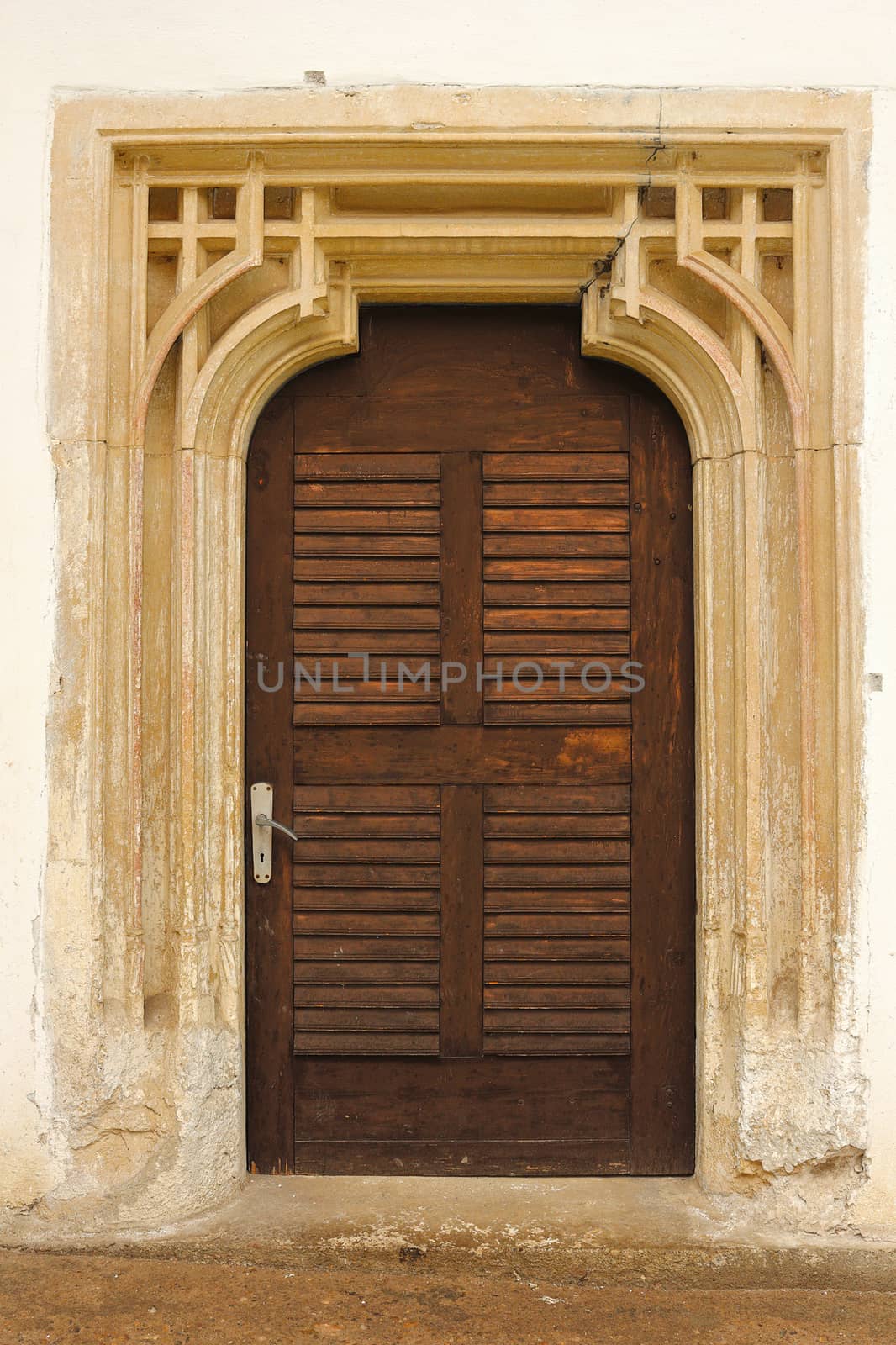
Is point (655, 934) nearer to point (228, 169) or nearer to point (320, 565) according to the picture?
point (320, 565)

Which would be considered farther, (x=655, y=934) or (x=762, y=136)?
(x=655, y=934)

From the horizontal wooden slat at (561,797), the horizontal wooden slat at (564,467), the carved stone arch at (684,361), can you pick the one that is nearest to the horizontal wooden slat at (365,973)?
the horizontal wooden slat at (561,797)

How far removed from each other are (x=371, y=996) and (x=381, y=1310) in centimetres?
94

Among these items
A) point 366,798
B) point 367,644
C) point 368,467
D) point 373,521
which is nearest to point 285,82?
point 368,467

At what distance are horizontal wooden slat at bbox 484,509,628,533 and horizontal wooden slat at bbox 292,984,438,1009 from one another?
58.1 inches

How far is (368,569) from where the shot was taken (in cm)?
352

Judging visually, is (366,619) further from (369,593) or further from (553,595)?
(553,595)

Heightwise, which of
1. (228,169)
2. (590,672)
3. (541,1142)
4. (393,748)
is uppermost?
(228,169)

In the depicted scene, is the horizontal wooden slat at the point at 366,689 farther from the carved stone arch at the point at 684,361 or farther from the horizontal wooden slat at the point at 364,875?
the carved stone arch at the point at 684,361

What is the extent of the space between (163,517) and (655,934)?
6.65 feet

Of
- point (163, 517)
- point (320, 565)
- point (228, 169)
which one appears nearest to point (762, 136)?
point (228, 169)

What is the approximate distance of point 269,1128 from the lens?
3.51 metres

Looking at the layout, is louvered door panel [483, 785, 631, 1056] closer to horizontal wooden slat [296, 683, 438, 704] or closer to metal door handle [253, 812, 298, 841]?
horizontal wooden slat [296, 683, 438, 704]

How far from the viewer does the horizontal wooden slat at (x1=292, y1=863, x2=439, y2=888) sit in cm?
350
